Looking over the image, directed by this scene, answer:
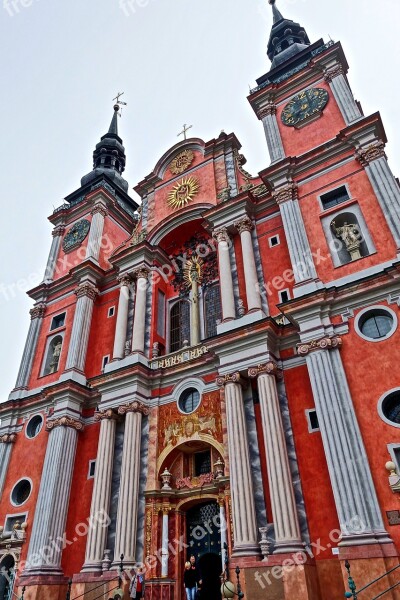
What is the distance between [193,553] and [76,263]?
1661 centimetres

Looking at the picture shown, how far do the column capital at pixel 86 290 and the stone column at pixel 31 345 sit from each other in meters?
3.22

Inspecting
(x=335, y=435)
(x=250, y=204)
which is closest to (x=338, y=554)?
(x=335, y=435)

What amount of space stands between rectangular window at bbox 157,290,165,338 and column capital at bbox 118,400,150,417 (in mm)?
3964

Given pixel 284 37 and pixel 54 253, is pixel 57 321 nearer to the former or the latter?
pixel 54 253

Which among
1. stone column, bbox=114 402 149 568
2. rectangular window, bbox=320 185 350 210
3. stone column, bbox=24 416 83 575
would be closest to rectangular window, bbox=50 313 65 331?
stone column, bbox=24 416 83 575

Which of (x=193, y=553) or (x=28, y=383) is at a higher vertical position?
(x=28, y=383)

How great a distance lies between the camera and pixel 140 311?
20.7 m

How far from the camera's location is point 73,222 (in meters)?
29.0

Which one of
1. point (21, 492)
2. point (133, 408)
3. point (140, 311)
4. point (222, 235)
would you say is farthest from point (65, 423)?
point (222, 235)

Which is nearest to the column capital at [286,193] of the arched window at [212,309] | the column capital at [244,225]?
the column capital at [244,225]

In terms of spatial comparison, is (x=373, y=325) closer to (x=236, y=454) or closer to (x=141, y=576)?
(x=236, y=454)

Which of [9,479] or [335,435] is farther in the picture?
[9,479]

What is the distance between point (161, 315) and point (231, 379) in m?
7.04

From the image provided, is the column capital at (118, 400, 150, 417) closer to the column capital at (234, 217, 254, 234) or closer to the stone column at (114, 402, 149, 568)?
the stone column at (114, 402, 149, 568)
